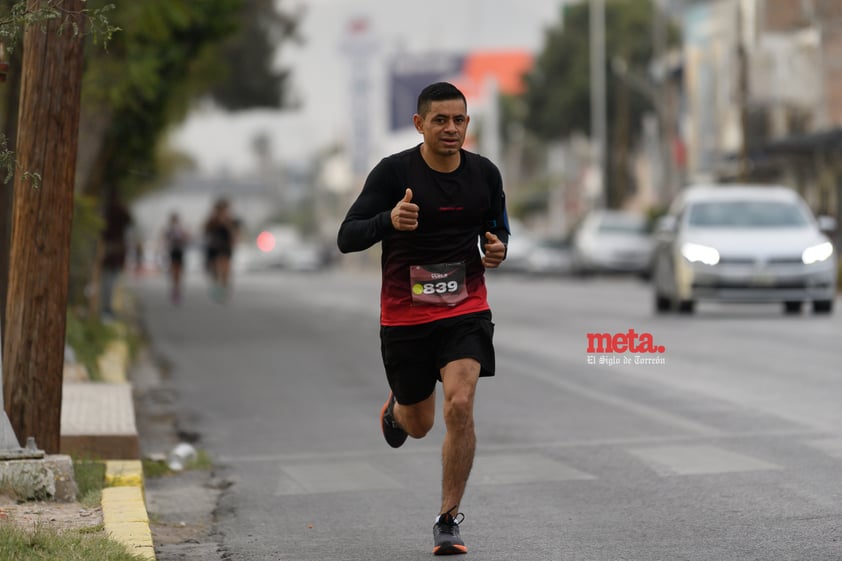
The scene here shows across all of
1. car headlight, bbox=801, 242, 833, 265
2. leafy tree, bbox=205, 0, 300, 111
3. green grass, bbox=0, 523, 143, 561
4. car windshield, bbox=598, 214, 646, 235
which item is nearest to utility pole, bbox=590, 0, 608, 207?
car windshield, bbox=598, 214, 646, 235

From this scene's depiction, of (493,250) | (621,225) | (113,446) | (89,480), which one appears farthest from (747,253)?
(621,225)

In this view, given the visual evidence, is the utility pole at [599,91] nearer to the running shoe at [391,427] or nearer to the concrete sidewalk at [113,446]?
the concrete sidewalk at [113,446]

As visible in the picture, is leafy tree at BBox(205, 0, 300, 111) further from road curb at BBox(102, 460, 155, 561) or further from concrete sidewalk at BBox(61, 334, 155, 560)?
road curb at BBox(102, 460, 155, 561)

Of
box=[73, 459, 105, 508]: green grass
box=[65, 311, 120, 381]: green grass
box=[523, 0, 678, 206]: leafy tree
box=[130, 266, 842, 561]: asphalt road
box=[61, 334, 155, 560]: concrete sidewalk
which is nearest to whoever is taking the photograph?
box=[61, 334, 155, 560]: concrete sidewalk

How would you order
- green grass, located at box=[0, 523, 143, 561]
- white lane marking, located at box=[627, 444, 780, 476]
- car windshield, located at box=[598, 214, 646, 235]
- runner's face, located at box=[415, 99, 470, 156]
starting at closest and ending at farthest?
1. green grass, located at box=[0, 523, 143, 561]
2. runner's face, located at box=[415, 99, 470, 156]
3. white lane marking, located at box=[627, 444, 780, 476]
4. car windshield, located at box=[598, 214, 646, 235]

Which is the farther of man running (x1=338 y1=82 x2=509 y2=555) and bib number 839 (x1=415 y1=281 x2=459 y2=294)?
bib number 839 (x1=415 y1=281 x2=459 y2=294)

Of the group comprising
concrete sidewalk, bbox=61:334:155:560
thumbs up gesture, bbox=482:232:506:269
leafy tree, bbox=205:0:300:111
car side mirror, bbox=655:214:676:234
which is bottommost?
concrete sidewalk, bbox=61:334:155:560

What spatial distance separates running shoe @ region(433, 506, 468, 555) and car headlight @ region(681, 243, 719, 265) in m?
16.5

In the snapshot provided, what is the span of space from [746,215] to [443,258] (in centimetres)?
1776

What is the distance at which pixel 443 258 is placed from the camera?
776cm

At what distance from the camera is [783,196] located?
2531cm

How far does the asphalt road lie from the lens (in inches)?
317

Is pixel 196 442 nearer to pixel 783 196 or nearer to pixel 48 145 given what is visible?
pixel 48 145

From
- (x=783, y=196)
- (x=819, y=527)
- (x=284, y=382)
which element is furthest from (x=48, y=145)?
(x=783, y=196)
